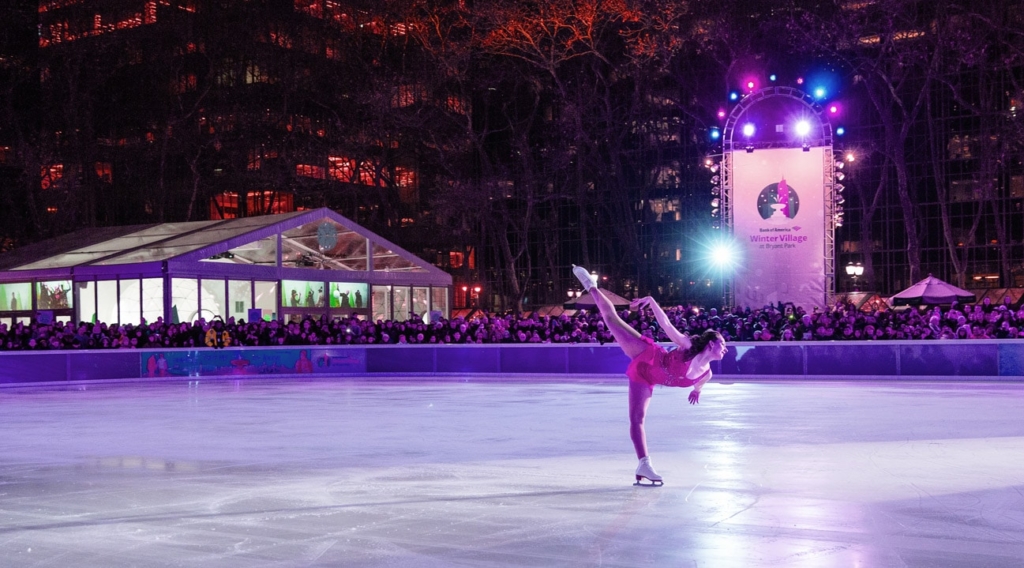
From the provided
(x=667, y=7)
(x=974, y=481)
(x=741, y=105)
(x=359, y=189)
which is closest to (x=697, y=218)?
(x=359, y=189)

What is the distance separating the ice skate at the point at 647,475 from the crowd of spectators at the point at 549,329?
1291 centimetres

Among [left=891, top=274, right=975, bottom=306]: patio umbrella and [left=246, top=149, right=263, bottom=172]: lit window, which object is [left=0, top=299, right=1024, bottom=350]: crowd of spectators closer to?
[left=891, top=274, right=975, bottom=306]: patio umbrella

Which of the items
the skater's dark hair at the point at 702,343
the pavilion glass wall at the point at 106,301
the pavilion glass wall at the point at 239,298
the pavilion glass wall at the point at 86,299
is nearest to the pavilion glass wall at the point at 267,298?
the pavilion glass wall at the point at 239,298

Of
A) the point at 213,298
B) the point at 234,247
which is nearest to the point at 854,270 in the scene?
the point at 234,247

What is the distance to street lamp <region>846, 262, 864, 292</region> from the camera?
2093 inches

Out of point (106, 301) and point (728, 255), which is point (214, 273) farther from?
point (728, 255)

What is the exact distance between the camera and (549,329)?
28.5 meters

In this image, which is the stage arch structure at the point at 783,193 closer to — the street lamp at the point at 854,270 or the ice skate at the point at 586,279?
the ice skate at the point at 586,279

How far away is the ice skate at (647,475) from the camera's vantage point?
8.80 meters

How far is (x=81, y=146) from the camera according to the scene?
46969mm

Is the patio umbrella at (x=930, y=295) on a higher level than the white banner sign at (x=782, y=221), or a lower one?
lower

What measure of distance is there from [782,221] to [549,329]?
6.86 metres

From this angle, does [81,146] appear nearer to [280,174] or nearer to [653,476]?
[280,174]

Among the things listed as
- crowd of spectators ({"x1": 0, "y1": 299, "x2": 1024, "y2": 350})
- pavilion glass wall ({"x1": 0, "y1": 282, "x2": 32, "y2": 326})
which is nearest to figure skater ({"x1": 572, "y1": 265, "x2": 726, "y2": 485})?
crowd of spectators ({"x1": 0, "y1": 299, "x2": 1024, "y2": 350})
